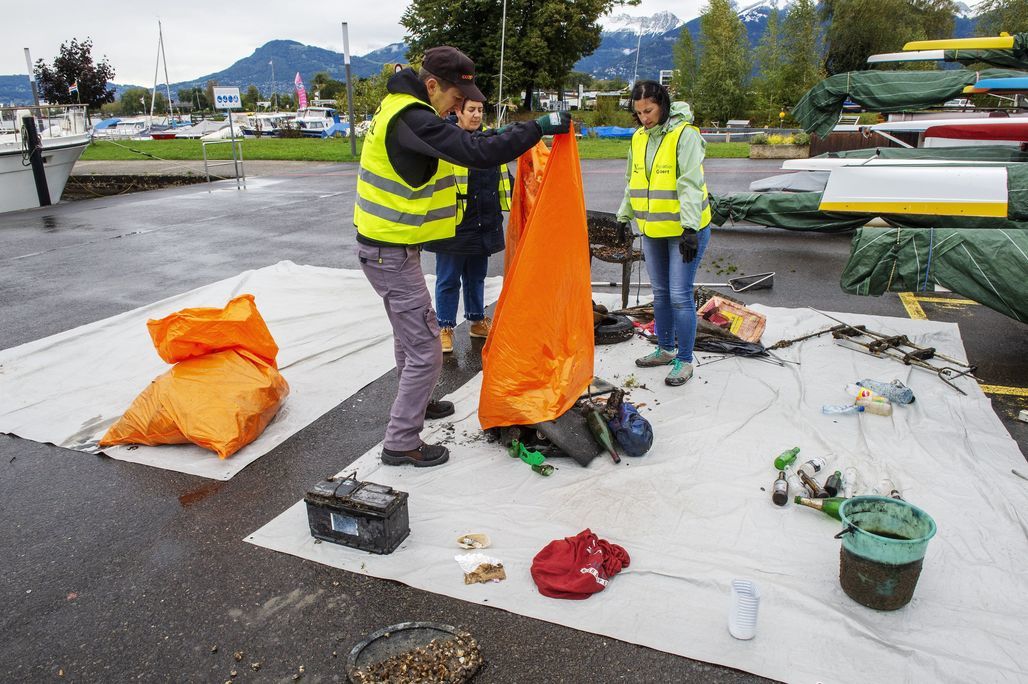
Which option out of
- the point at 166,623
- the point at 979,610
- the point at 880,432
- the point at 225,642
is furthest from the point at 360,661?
the point at 880,432

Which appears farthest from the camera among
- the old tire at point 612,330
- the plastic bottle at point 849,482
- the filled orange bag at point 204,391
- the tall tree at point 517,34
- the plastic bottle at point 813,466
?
the tall tree at point 517,34

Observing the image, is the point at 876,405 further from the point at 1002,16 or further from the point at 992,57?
the point at 1002,16

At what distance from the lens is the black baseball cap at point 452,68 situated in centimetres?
356

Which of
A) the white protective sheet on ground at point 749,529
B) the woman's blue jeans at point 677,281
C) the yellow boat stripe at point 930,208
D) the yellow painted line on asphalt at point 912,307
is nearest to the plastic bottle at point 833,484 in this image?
the white protective sheet on ground at point 749,529

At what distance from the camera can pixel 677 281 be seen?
4914mm

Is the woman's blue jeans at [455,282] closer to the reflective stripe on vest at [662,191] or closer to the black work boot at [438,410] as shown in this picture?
the black work boot at [438,410]

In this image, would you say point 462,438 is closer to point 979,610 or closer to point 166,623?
point 166,623

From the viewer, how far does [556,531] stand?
11.0 ft

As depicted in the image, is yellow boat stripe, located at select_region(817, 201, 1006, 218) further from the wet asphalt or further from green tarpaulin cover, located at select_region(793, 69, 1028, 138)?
green tarpaulin cover, located at select_region(793, 69, 1028, 138)

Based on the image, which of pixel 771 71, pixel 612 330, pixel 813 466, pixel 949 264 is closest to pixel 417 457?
pixel 813 466

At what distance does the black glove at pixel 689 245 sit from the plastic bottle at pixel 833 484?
1.71 meters

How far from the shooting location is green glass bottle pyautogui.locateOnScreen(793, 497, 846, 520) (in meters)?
3.37

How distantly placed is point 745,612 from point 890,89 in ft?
32.1

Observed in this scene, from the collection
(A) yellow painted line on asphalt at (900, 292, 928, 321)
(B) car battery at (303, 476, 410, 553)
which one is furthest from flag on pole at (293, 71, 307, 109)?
(B) car battery at (303, 476, 410, 553)
